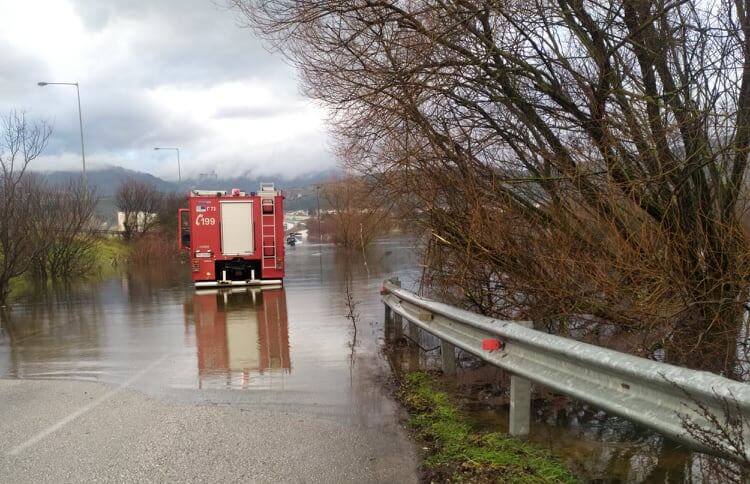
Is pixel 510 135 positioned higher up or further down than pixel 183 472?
higher up

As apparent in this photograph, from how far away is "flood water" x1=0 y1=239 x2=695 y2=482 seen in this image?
5.02m

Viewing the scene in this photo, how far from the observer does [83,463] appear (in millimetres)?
4836

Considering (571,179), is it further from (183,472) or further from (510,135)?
(183,472)

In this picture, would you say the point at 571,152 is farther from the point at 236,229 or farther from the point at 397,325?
the point at 236,229

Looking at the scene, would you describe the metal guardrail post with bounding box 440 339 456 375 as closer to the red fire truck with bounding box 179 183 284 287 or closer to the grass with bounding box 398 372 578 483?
the grass with bounding box 398 372 578 483

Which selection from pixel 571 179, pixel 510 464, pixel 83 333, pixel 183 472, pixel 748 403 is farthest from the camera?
pixel 83 333

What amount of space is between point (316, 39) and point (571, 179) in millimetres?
3467

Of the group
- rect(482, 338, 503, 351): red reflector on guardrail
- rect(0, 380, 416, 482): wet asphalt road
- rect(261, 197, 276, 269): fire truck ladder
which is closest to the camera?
rect(0, 380, 416, 482): wet asphalt road

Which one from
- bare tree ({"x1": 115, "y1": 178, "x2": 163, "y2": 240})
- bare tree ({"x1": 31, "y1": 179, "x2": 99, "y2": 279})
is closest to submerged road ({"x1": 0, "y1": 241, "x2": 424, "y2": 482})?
bare tree ({"x1": 31, "y1": 179, "x2": 99, "y2": 279})

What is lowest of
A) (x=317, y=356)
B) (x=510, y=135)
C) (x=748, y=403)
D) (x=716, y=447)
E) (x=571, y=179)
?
(x=317, y=356)

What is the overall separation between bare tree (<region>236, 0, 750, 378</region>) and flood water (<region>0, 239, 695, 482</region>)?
46.2 inches

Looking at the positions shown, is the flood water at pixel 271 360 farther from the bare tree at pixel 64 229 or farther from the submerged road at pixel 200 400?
the bare tree at pixel 64 229

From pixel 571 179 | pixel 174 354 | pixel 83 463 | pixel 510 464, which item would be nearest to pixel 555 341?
pixel 510 464

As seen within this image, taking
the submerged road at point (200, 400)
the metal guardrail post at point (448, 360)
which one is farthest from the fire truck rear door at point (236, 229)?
the metal guardrail post at point (448, 360)
